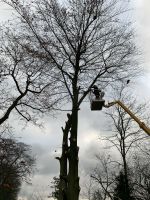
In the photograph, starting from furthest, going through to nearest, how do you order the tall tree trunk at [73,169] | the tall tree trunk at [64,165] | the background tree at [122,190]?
the background tree at [122,190] → the tall tree trunk at [64,165] → the tall tree trunk at [73,169]

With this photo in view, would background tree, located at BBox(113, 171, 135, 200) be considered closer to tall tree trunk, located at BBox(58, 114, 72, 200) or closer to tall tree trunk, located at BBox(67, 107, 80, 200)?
tall tree trunk, located at BBox(58, 114, 72, 200)

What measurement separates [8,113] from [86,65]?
5598 mm

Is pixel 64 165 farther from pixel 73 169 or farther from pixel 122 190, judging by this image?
pixel 122 190

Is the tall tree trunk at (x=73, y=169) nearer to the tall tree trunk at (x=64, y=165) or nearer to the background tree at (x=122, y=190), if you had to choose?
the tall tree trunk at (x=64, y=165)

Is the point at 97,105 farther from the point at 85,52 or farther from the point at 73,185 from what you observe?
the point at 85,52

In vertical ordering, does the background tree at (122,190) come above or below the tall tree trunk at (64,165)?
above

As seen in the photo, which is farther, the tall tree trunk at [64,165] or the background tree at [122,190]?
the background tree at [122,190]

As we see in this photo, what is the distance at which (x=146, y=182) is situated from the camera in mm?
37906

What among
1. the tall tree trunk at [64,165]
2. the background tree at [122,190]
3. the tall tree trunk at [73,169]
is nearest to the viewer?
the tall tree trunk at [73,169]

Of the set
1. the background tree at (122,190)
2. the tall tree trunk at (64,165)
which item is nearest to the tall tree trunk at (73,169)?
the tall tree trunk at (64,165)

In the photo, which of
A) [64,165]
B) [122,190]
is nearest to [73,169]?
[64,165]

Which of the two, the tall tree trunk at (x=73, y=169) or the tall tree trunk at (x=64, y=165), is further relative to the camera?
the tall tree trunk at (x=64, y=165)

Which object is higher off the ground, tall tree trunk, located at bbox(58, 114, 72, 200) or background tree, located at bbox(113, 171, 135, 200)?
background tree, located at bbox(113, 171, 135, 200)

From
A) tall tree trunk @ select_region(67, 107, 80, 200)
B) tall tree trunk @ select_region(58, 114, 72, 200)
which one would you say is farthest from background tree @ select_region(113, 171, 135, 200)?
tall tree trunk @ select_region(67, 107, 80, 200)
